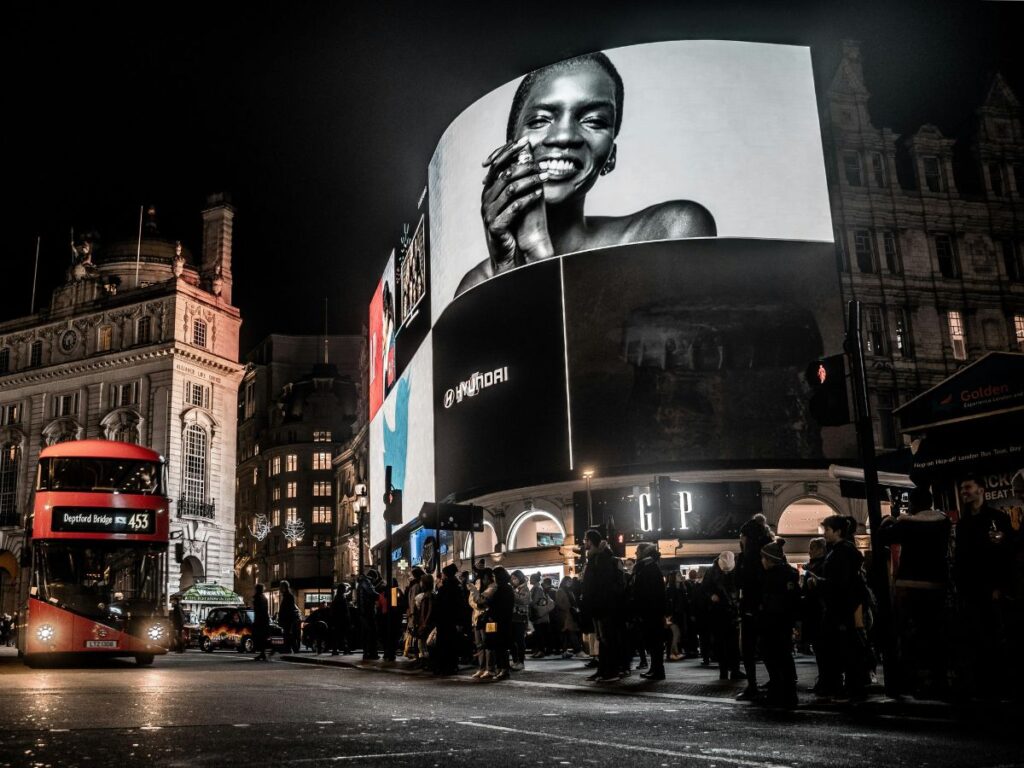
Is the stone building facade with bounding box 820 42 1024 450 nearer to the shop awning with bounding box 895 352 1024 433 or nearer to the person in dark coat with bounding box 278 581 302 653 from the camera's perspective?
the person in dark coat with bounding box 278 581 302 653

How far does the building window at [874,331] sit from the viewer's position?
36.9 metres

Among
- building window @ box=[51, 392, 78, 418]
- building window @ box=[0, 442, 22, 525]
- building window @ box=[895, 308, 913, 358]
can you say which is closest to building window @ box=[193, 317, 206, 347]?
building window @ box=[51, 392, 78, 418]

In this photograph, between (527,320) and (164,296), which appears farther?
(164,296)

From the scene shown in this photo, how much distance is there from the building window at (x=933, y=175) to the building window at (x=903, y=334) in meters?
5.61

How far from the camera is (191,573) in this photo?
208ft

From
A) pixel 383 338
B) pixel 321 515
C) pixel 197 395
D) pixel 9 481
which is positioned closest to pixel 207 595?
pixel 197 395

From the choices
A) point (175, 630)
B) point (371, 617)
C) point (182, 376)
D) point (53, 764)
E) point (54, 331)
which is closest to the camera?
point (53, 764)

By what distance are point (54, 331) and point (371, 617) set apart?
179 feet

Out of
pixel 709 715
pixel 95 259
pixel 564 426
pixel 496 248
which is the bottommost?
pixel 709 715

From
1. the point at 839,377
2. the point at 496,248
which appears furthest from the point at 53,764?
the point at 496,248

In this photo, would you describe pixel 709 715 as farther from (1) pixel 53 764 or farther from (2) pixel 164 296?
(2) pixel 164 296

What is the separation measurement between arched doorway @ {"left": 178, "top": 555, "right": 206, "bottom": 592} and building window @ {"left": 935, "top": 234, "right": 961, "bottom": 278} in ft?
154

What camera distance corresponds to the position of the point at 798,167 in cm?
3425

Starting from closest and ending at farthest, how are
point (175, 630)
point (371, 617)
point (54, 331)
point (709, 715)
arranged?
point (709, 715) → point (371, 617) → point (175, 630) → point (54, 331)
